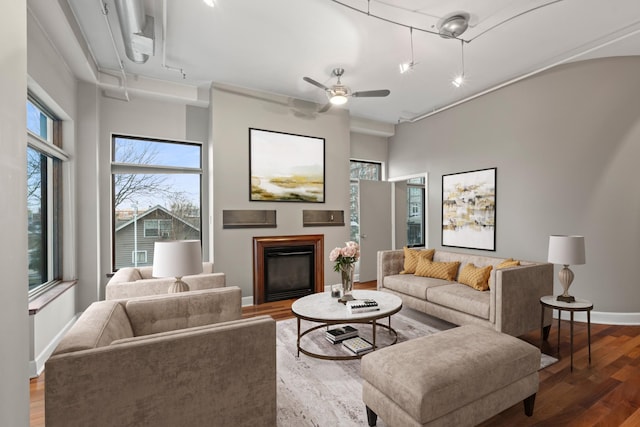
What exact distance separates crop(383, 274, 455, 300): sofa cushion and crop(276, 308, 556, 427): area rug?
0.42 metres

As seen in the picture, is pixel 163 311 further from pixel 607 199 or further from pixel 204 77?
pixel 607 199

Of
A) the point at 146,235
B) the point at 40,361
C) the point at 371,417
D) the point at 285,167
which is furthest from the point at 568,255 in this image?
the point at 146,235

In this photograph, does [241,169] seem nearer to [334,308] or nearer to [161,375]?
[334,308]

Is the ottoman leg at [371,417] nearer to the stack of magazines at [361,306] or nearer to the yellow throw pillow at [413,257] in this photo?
the stack of magazines at [361,306]

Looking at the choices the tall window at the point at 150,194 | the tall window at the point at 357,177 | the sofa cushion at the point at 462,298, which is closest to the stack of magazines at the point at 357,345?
the sofa cushion at the point at 462,298

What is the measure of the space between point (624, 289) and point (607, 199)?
1068 mm

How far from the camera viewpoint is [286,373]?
2.58 metres

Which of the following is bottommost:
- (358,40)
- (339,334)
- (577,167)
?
(339,334)

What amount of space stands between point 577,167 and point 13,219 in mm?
5066

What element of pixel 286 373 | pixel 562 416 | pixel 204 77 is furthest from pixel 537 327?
pixel 204 77

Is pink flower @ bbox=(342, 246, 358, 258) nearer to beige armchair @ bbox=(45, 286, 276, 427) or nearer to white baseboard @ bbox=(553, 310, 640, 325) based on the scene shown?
beige armchair @ bbox=(45, 286, 276, 427)

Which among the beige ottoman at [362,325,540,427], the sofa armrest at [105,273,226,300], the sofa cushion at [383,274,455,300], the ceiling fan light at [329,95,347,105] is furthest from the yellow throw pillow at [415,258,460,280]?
the sofa armrest at [105,273,226,300]

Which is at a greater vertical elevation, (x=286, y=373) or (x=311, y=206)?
(x=311, y=206)

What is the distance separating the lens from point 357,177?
21.0ft
